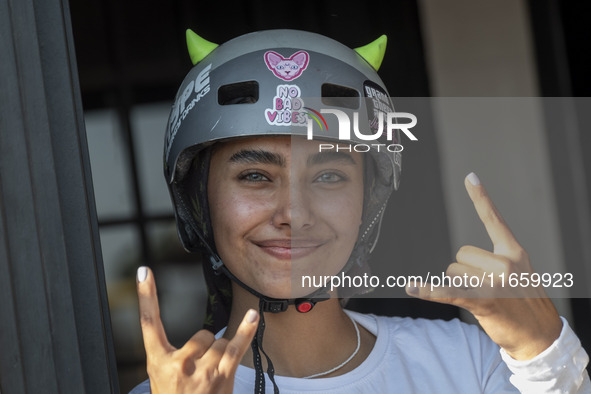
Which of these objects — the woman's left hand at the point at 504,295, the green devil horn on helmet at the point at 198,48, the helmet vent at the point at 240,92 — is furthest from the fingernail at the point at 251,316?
the green devil horn on helmet at the point at 198,48

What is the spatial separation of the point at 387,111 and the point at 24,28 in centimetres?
97

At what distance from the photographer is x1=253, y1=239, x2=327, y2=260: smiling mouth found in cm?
161

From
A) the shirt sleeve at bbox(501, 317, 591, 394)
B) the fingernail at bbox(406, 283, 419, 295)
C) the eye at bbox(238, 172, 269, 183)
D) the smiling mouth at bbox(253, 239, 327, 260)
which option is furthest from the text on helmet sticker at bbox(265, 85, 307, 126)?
the shirt sleeve at bbox(501, 317, 591, 394)

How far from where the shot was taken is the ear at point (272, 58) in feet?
5.72

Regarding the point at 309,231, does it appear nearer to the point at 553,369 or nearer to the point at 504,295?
the point at 504,295

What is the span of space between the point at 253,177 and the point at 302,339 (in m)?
0.43

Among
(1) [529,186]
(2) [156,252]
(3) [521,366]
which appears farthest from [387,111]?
(2) [156,252]

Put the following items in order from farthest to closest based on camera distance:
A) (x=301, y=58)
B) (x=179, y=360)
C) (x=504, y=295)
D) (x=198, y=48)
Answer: (x=198, y=48) < (x=301, y=58) < (x=504, y=295) < (x=179, y=360)

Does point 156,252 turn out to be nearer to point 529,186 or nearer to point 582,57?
point 529,186

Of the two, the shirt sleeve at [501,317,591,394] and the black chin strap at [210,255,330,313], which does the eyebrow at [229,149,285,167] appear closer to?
the black chin strap at [210,255,330,313]

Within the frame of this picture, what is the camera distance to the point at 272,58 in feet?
5.75

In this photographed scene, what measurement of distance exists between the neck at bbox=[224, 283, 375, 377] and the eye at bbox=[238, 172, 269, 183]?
29cm

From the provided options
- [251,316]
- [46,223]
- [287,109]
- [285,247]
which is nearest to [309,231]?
[285,247]

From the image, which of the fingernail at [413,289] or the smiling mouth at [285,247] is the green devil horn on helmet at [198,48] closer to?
the smiling mouth at [285,247]
